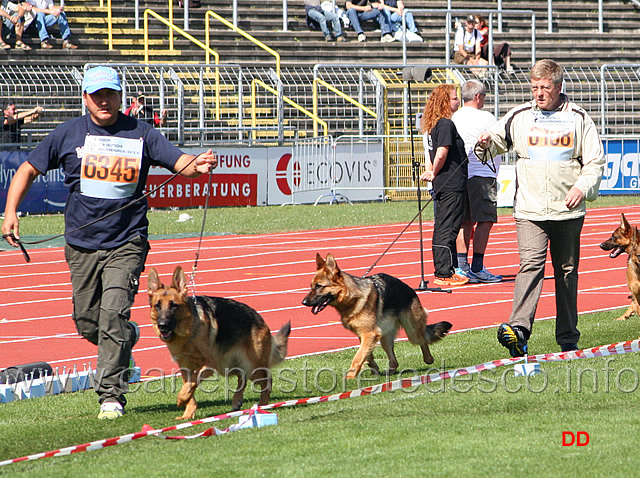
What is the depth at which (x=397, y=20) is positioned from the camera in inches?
1395

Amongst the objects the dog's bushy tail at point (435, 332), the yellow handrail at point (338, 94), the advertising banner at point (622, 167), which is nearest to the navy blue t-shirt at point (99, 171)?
the dog's bushy tail at point (435, 332)

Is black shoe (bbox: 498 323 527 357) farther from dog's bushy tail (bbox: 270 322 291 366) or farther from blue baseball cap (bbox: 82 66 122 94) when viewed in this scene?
blue baseball cap (bbox: 82 66 122 94)

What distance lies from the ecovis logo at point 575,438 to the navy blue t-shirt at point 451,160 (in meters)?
6.96

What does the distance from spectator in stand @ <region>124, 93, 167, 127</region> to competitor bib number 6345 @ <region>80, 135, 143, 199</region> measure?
59.1 ft

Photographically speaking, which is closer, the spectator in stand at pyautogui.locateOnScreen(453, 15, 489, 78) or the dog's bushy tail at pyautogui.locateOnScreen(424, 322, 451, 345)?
the dog's bushy tail at pyautogui.locateOnScreen(424, 322, 451, 345)

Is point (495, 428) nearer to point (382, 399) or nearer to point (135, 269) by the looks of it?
point (382, 399)

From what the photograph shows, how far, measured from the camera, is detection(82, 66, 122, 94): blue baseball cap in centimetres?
672

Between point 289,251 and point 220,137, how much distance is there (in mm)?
11212

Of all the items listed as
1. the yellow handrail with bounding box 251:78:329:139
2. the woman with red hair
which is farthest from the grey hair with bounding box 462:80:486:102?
the yellow handrail with bounding box 251:78:329:139

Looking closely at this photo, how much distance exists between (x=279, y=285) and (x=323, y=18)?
22219 mm

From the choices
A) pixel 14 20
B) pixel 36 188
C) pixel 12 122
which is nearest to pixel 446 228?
pixel 36 188

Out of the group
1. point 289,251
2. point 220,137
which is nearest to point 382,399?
point 289,251

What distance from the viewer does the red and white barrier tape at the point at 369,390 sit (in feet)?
18.8

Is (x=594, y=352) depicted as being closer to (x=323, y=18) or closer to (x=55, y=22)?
(x=55, y=22)
